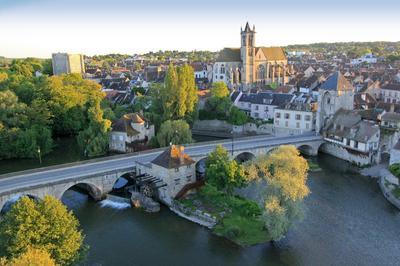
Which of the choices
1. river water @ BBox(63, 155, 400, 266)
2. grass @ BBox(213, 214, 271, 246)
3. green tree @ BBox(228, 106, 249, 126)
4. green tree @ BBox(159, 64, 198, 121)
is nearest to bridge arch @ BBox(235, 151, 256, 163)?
river water @ BBox(63, 155, 400, 266)

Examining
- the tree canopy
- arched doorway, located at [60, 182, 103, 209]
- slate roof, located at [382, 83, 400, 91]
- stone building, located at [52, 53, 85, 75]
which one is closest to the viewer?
arched doorway, located at [60, 182, 103, 209]

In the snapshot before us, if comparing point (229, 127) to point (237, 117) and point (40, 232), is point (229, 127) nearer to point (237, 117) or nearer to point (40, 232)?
point (237, 117)

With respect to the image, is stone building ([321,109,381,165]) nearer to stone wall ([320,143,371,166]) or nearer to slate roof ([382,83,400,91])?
stone wall ([320,143,371,166])

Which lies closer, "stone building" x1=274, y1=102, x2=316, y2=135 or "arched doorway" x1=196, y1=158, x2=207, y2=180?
"arched doorway" x1=196, y1=158, x2=207, y2=180

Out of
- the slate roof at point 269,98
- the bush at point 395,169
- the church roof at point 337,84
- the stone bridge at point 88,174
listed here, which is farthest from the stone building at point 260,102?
the bush at point 395,169

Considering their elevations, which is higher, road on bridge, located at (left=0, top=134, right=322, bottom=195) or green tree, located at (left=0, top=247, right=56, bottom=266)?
green tree, located at (left=0, top=247, right=56, bottom=266)

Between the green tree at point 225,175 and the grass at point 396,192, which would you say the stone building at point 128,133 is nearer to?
the green tree at point 225,175

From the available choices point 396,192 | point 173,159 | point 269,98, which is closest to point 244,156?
point 173,159
